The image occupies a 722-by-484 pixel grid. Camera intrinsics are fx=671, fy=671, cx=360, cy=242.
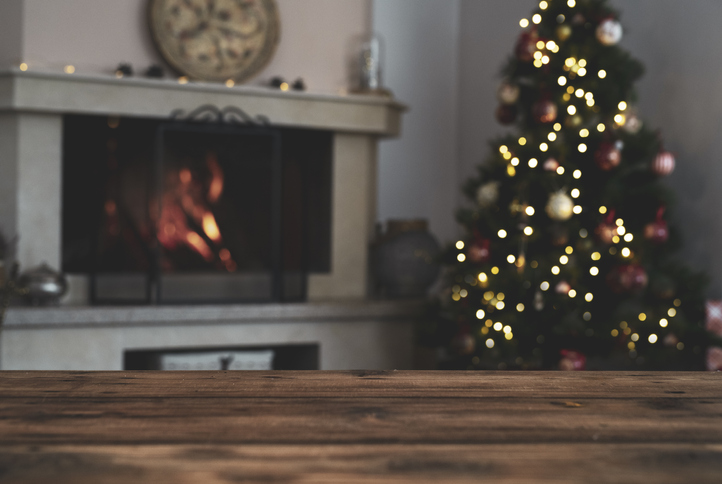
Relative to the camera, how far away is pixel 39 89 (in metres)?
2.73

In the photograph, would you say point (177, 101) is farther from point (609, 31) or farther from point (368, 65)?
point (609, 31)

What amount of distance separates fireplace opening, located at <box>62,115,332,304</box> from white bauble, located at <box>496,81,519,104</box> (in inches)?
38.3

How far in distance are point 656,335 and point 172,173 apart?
6.91 feet

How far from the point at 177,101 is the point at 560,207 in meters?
1.68

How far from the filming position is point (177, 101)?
2906mm

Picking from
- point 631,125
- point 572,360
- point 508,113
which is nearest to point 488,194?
point 508,113

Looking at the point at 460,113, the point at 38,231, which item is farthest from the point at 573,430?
the point at 460,113

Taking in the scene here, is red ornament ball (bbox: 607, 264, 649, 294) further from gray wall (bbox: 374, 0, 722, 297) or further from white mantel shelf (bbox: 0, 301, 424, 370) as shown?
gray wall (bbox: 374, 0, 722, 297)

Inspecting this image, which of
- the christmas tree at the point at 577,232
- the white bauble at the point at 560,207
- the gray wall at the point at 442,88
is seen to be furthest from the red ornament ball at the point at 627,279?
the gray wall at the point at 442,88

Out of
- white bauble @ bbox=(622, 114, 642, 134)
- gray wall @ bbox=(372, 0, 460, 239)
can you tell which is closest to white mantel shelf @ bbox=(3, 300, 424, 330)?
gray wall @ bbox=(372, 0, 460, 239)

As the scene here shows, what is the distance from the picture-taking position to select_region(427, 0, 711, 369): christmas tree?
2.24 m

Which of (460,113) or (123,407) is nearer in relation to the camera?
(123,407)

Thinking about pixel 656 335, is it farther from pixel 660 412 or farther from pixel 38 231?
pixel 38 231

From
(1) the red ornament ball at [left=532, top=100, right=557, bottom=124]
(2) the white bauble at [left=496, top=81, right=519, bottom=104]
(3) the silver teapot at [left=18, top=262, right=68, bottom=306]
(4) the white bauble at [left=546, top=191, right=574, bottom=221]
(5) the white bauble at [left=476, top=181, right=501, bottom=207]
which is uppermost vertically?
(2) the white bauble at [left=496, top=81, right=519, bottom=104]
